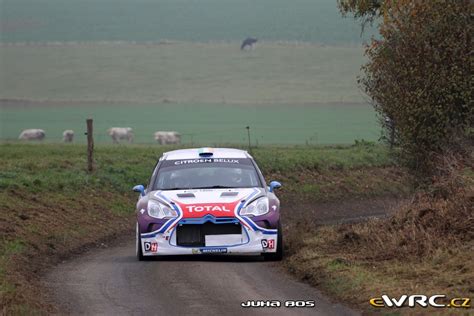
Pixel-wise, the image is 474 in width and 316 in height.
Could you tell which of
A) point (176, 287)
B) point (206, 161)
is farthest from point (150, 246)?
point (176, 287)

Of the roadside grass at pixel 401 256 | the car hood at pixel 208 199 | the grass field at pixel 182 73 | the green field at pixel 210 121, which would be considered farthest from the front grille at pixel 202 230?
the grass field at pixel 182 73

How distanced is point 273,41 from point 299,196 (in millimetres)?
93293

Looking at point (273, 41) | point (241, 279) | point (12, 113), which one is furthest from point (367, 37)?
point (241, 279)

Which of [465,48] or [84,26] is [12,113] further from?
[465,48]

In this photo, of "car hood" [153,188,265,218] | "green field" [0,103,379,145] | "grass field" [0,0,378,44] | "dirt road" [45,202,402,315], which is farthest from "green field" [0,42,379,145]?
"dirt road" [45,202,402,315]

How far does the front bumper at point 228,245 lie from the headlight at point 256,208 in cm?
24

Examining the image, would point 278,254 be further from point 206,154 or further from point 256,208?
point 206,154

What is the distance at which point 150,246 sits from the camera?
57.9 feet

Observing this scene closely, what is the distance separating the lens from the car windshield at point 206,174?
1870 cm

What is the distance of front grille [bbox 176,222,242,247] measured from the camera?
17.4 m

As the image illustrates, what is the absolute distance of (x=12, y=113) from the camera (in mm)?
92062

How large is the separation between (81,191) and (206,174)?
8.53 meters

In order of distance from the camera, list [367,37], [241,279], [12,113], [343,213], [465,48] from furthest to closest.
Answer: [367,37], [12,113], [343,213], [465,48], [241,279]

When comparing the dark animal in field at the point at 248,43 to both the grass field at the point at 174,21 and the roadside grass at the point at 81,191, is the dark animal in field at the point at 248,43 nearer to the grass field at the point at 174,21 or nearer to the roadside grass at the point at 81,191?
the grass field at the point at 174,21
